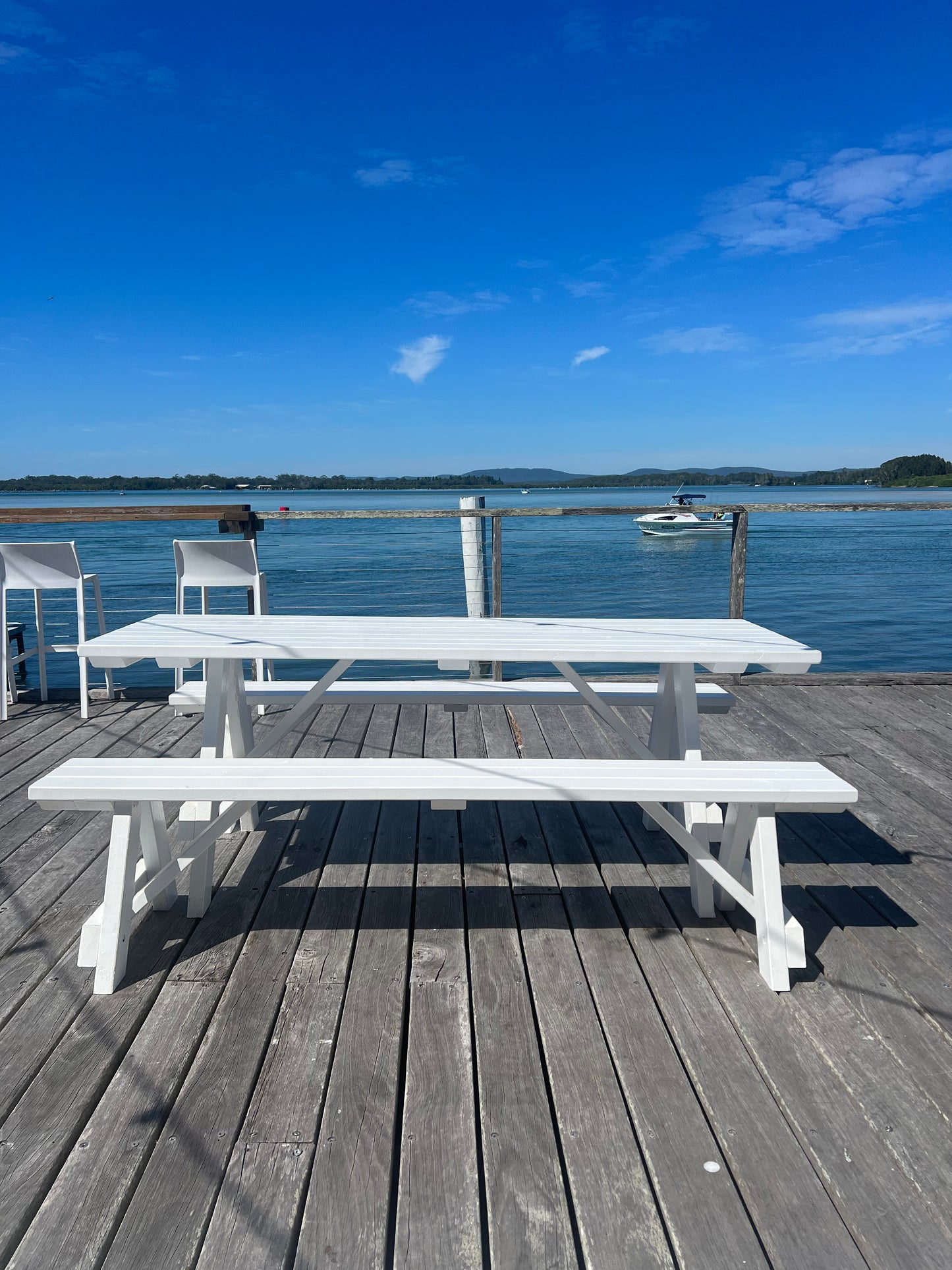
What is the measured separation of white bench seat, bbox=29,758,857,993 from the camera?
161cm

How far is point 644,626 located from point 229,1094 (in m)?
1.62

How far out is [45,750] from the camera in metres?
3.24

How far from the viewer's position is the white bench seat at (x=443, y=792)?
5.27 feet

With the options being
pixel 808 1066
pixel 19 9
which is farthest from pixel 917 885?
pixel 19 9

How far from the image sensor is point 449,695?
2.40 m

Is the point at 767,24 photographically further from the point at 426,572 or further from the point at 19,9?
the point at 426,572

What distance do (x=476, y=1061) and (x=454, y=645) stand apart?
929mm

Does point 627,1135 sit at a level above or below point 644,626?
below

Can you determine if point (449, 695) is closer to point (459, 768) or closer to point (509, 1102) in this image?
point (459, 768)

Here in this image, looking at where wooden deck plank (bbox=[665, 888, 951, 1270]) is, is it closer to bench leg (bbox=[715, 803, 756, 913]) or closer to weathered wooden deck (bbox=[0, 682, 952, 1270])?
weathered wooden deck (bbox=[0, 682, 952, 1270])

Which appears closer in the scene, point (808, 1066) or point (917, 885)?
point (808, 1066)

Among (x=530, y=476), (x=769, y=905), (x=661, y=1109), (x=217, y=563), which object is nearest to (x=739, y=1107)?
(x=661, y=1109)

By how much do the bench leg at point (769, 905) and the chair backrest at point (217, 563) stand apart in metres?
2.88

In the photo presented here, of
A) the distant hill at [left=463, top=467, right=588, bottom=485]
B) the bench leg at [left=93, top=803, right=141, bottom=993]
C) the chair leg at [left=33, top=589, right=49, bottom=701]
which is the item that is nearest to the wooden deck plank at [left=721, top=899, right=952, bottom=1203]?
the bench leg at [left=93, top=803, right=141, bottom=993]
